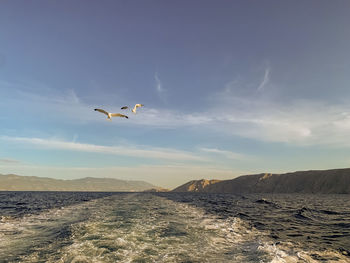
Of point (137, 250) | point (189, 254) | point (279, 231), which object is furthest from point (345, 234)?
point (137, 250)

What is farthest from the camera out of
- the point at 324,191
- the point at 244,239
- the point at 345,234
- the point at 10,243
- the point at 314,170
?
the point at 314,170

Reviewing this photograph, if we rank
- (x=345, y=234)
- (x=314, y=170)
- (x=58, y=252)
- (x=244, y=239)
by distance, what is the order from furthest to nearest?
(x=314, y=170), (x=345, y=234), (x=244, y=239), (x=58, y=252)

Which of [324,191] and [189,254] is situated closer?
[189,254]

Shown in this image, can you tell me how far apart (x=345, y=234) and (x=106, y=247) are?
14.7m

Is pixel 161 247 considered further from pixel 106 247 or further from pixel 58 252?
pixel 58 252

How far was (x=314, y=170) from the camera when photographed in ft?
535

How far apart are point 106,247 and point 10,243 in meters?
5.91

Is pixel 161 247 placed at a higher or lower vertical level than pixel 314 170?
lower

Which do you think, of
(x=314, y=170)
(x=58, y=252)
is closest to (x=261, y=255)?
(x=58, y=252)

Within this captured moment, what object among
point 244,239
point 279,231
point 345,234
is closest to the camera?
point 244,239

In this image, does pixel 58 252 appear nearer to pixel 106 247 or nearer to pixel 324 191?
pixel 106 247

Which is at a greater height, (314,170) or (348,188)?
(314,170)

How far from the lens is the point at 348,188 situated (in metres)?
122

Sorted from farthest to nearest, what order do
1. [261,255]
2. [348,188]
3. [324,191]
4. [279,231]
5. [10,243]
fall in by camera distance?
[324,191] → [348,188] → [279,231] → [10,243] → [261,255]
